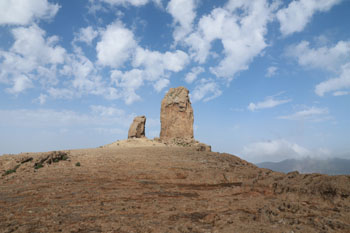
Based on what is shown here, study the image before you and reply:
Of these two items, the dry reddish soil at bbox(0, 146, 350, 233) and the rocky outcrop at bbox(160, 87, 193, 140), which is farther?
the rocky outcrop at bbox(160, 87, 193, 140)

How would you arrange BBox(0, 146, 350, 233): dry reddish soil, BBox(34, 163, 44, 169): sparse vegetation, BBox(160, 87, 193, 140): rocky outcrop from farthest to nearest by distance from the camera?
BBox(160, 87, 193, 140): rocky outcrop < BBox(34, 163, 44, 169): sparse vegetation < BBox(0, 146, 350, 233): dry reddish soil

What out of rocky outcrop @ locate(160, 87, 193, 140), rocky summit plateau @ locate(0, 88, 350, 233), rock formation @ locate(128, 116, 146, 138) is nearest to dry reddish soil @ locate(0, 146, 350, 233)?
rocky summit plateau @ locate(0, 88, 350, 233)

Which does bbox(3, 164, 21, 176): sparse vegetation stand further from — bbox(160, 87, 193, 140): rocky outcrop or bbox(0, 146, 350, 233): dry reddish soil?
bbox(160, 87, 193, 140): rocky outcrop

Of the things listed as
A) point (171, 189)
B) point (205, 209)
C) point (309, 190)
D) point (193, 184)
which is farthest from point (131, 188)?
point (309, 190)

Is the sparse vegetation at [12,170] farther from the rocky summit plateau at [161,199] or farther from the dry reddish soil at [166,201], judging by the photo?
the dry reddish soil at [166,201]

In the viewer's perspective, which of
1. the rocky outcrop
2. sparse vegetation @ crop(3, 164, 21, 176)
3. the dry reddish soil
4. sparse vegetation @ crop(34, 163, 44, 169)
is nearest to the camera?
the dry reddish soil

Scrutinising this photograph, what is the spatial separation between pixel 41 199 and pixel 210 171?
9799 millimetres

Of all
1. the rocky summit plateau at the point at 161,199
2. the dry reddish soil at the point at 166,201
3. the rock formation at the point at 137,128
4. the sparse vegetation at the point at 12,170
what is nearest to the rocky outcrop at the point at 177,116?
the rock formation at the point at 137,128

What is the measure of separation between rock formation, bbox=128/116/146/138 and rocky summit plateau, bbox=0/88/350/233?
72.0ft

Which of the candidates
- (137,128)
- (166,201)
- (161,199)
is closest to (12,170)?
(161,199)

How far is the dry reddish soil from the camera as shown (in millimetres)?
6547

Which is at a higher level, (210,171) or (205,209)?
(210,171)

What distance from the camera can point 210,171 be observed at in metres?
14.6

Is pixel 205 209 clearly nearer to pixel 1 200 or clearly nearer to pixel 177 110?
pixel 1 200
